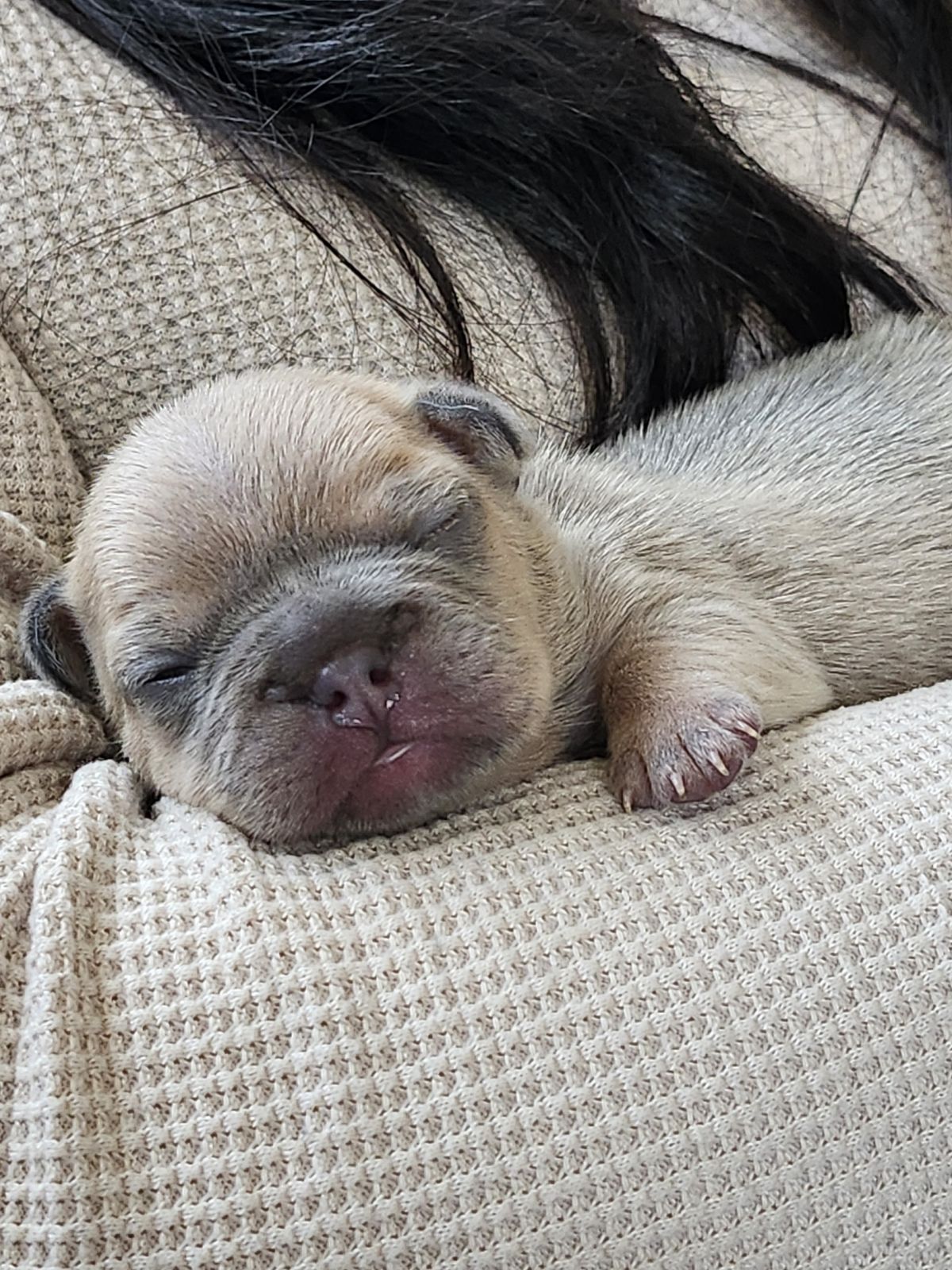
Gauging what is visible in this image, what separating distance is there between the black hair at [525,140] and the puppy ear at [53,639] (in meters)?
0.56

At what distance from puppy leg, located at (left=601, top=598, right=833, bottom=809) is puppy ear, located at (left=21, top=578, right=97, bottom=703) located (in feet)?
1.98

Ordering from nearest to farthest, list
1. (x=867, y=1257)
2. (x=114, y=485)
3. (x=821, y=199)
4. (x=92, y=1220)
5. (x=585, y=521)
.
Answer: (x=92, y=1220) < (x=867, y=1257) < (x=114, y=485) < (x=585, y=521) < (x=821, y=199)

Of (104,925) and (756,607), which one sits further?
(756,607)

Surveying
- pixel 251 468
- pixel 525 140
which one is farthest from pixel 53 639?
pixel 525 140

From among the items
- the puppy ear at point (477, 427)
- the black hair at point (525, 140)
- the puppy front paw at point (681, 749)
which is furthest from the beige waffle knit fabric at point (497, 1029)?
the black hair at point (525, 140)

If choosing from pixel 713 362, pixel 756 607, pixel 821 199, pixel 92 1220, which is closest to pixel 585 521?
pixel 756 607

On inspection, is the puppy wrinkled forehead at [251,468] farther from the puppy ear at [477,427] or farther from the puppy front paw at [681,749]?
the puppy front paw at [681,749]

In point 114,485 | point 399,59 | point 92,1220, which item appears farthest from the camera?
point 399,59

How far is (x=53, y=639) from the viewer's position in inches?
58.0

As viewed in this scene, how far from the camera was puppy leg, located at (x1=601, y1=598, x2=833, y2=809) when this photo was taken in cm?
124

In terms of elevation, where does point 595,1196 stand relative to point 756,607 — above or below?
below

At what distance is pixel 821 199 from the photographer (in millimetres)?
1862

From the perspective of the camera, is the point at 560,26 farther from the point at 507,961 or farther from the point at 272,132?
the point at 507,961

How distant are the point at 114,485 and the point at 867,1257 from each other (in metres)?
1.01
